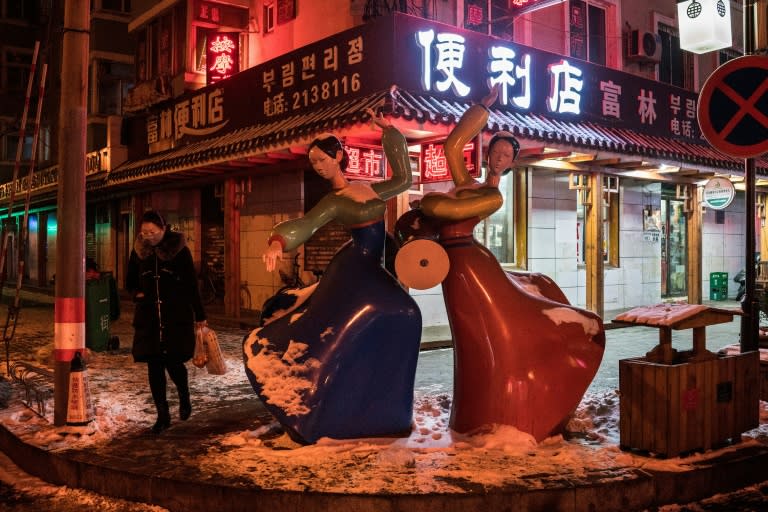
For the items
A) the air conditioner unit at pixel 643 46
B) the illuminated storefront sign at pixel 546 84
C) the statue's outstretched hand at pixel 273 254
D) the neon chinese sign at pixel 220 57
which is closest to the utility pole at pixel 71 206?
the statue's outstretched hand at pixel 273 254

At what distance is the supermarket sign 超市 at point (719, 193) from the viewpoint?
49.2 ft

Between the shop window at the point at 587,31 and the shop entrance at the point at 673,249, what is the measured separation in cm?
436

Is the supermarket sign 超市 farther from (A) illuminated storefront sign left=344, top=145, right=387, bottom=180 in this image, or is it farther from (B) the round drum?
(B) the round drum

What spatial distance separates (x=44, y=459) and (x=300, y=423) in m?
1.97

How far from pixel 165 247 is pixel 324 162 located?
5.21 feet

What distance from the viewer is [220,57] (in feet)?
49.2

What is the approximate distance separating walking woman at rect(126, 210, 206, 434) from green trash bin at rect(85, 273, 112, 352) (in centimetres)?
489

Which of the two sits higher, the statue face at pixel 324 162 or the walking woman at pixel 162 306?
the statue face at pixel 324 162

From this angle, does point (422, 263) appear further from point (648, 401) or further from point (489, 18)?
point (489, 18)

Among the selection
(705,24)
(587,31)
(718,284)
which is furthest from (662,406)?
(718,284)

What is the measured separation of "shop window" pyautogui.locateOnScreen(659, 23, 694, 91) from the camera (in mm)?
17031

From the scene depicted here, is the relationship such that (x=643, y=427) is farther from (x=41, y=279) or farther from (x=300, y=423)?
(x=41, y=279)

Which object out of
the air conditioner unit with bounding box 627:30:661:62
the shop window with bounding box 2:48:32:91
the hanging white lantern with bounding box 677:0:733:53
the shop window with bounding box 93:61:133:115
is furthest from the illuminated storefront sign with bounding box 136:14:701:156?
the shop window with bounding box 2:48:32:91

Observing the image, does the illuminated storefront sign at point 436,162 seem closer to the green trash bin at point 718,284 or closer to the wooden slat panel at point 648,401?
the wooden slat panel at point 648,401
